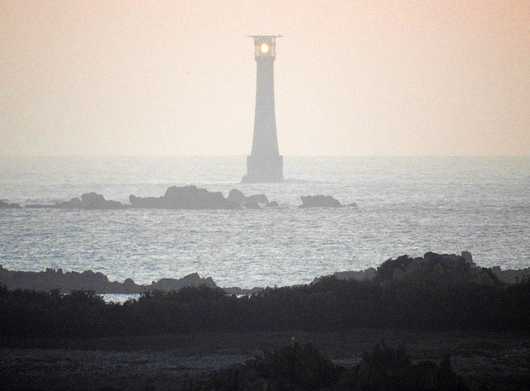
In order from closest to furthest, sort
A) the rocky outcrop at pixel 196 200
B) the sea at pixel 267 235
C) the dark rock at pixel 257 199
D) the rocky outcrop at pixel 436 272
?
the rocky outcrop at pixel 436 272 < the sea at pixel 267 235 < the dark rock at pixel 257 199 < the rocky outcrop at pixel 196 200

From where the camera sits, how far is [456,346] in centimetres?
2875

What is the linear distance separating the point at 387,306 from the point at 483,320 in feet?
7.21

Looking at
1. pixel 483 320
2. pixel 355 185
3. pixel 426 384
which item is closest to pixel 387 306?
pixel 483 320

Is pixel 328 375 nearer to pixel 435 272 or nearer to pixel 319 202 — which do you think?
pixel 435 272

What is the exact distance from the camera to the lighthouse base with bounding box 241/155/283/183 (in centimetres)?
11400

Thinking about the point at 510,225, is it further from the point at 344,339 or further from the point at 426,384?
→ the point at 426,384

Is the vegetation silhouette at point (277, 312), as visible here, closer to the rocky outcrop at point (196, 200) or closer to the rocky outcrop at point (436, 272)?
the rocky outcrop at point (436, 272)

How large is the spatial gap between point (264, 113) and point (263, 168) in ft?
17.2

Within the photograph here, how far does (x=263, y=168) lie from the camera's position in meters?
115

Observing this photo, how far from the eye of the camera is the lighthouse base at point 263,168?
114 m

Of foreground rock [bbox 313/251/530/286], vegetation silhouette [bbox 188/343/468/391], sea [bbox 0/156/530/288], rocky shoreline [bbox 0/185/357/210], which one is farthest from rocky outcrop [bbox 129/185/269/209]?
vegetation silhouette [bbox 188/343/468/391]

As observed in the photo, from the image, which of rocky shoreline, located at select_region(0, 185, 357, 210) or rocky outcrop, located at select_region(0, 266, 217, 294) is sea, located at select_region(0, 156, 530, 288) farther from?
rocky outcrop, located at select_region(0, 266, 217, 294)

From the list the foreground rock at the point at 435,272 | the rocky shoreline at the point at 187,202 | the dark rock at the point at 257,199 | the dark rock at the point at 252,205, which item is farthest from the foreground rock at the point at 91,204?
the foreground rock at the point at 435,272

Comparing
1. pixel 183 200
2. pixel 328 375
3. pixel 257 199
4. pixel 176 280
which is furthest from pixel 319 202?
pixel 328 375
